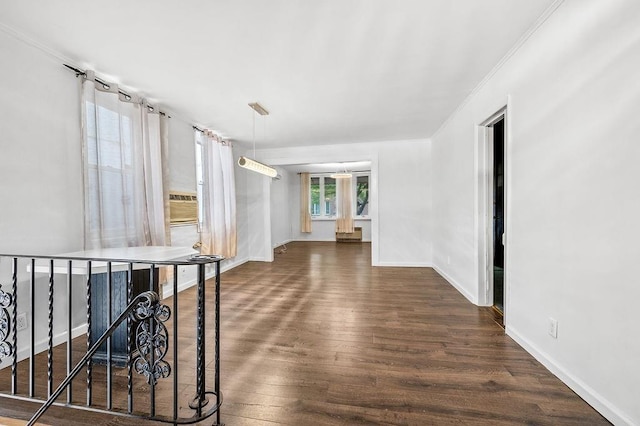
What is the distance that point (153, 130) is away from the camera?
11.3ft

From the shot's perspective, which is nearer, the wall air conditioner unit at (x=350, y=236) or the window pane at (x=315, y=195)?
the wall air conditioner unit at (x=350, y=236)

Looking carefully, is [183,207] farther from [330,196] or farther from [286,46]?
[330,196]

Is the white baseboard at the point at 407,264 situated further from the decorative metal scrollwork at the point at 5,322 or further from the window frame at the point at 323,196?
the decorative metal scrollwork at the point at 5,322

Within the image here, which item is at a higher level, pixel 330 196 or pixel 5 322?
pixel 330 196

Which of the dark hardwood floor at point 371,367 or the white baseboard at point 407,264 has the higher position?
the white baseboard at point 407,264

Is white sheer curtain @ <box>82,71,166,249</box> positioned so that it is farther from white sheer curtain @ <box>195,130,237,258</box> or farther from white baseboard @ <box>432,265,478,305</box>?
white baseboard @ <box>432,265,478,305</box>

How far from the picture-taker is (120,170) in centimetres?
299

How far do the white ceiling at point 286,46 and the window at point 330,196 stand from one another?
230 inches

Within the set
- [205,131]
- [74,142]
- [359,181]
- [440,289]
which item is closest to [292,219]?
[359,181]

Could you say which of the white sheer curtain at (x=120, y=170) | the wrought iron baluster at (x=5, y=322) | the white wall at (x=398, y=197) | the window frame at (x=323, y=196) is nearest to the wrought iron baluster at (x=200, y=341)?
the wrought iron baluster at (x=5, y=322)

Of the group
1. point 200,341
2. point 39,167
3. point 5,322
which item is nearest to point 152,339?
point 200,341

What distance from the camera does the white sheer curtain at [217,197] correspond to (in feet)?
15.0

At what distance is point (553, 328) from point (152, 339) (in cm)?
263

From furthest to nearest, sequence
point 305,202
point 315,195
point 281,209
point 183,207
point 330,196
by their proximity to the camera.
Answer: point 315,195 < point 330,196 < point 305,202 < point 281,209 < point 183,207
